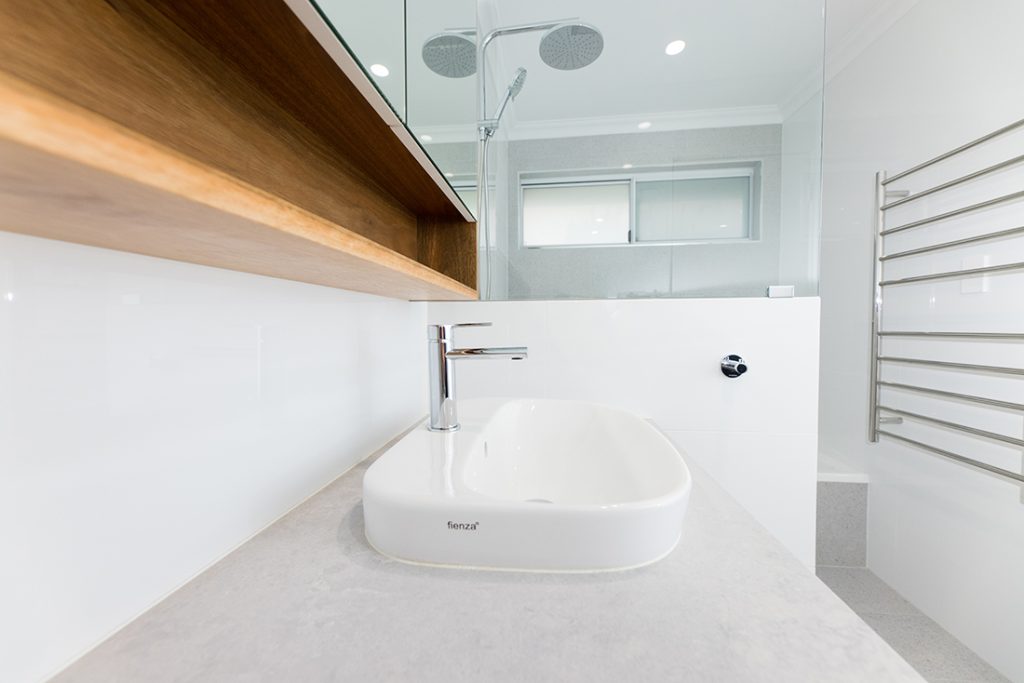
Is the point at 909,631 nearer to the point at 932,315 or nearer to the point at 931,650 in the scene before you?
the point at 931,650

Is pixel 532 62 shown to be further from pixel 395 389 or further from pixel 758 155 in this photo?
pixel 395 389

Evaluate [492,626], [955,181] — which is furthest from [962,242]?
[492,626]

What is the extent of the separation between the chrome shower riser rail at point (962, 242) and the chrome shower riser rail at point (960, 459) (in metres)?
0.67

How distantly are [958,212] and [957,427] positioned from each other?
0.70 meters

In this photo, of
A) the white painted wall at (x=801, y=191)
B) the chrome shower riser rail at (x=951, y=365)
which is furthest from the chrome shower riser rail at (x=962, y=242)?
the white painted wall at (x=801, y=191)

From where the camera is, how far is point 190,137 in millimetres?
373

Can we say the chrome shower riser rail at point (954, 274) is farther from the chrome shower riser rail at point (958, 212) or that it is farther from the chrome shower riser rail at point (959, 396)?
the chrome shower riser rail at point (959, 396)

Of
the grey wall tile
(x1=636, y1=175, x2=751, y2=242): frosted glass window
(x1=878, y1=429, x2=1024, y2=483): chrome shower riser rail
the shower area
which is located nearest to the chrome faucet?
the shower area

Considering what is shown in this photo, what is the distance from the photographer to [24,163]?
0.14 metres

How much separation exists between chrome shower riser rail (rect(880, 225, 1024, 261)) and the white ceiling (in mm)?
692

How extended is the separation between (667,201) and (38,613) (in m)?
1.37

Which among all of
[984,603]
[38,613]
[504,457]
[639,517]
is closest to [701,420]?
[504,457]

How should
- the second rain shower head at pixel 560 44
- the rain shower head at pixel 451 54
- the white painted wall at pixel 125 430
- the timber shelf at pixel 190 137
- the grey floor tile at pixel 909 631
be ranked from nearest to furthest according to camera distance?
the timber shelf at pixel 190 137 < the white painted wall at pixel 125 430 < the rain shower head at pixel 451 54 < the second rain shower head at pixel 560 44 < the grey floor tile at pixel 909 631

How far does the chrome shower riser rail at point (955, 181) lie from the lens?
110 cm
